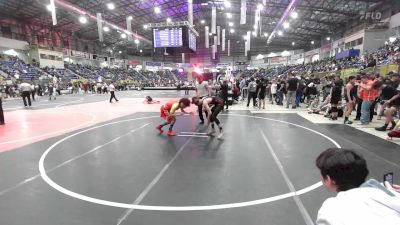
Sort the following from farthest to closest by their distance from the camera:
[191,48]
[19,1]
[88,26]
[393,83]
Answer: [88,26] < [19,1] < [191,48] < [393,83]

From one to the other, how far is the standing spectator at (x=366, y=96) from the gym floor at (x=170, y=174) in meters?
0.97

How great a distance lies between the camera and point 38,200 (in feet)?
12.1

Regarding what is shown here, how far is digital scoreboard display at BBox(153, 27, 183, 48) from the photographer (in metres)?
18.9

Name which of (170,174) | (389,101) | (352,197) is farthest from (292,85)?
(352,197)

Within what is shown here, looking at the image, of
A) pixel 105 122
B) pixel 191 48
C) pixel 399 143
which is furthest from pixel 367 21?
pixel 105 122

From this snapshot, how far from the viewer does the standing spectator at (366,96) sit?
28.1 feet

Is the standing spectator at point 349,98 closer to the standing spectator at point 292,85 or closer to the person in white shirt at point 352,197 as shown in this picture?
the standing spectator at point 292,85

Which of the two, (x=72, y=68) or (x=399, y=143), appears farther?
(x=72, y=68)

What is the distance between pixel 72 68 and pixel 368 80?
4114 cm

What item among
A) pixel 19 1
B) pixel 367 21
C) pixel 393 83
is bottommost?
pixel 393 83

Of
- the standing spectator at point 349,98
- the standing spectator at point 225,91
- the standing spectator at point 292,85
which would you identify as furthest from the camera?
the standing spectator at point 225,91

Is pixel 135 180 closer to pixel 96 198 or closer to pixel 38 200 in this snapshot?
pixel 96 198

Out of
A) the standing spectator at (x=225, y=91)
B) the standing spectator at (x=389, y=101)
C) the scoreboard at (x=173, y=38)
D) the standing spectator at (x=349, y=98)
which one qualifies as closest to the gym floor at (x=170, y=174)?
the standing spectator at (x=389, y=101)

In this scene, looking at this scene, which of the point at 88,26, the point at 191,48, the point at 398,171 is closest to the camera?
the point at 398,171
